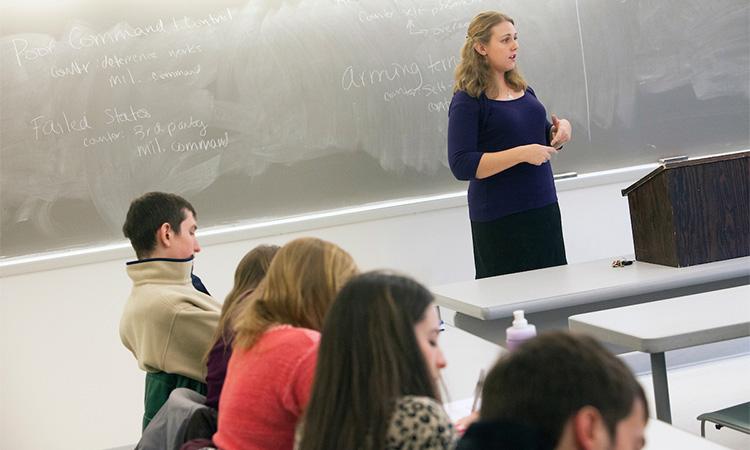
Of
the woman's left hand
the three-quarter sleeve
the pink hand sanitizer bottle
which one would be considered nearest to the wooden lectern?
the woman's left hand

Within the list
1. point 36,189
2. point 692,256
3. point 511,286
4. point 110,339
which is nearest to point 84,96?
point 36,189

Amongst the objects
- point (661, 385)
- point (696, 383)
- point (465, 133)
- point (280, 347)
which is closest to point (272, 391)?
point (280, 347)

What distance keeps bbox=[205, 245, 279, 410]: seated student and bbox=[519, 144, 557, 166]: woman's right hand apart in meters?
1.36

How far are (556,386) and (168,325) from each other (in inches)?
64.7

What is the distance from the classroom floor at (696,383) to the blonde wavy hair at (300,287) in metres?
0.76

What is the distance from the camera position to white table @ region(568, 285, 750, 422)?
2.23 meters

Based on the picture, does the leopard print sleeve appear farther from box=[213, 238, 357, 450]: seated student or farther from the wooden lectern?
the wooden lectern

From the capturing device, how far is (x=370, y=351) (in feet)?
4.51

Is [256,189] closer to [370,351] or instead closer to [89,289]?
[89,289]

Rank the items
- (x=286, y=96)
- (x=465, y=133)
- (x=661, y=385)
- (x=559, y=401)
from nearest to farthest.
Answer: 1. (x=559, y=401)
2. (x=661, y=385)
3. (x=465, y=133)
4. (x=286, y=96)

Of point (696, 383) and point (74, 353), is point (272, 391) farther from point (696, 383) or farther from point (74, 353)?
point (696, 383)

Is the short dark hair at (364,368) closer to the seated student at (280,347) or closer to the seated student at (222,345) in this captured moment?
the seated student at (280,347)

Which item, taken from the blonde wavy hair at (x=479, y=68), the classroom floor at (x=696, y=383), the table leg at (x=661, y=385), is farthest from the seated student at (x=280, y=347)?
the blonde wavy hair at (x=479, y=68)

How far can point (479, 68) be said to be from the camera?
3611 mm
